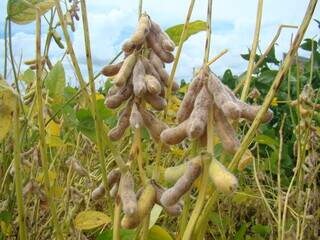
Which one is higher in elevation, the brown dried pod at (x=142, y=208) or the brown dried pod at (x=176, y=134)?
the brown dried pod at (x=176, y=134)

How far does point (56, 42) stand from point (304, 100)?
61 centimetres

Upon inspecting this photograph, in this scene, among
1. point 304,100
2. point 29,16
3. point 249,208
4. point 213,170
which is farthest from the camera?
point 249,208

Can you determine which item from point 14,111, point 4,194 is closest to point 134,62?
point 14,111

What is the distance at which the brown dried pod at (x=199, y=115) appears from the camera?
457 mm

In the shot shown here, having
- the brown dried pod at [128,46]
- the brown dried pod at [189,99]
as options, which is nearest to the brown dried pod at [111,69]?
the brown dried pod at [128,46]

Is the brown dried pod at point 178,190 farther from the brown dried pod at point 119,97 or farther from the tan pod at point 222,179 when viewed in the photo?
the brown dried pod at point 119,97

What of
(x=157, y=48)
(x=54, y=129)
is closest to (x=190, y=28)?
(x=157, y=48)

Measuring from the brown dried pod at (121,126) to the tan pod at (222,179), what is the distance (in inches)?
6.1

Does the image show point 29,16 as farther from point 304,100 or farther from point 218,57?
point 304,100

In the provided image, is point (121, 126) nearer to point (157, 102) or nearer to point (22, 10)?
point (157, 102)

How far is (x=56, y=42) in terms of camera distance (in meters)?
1.01

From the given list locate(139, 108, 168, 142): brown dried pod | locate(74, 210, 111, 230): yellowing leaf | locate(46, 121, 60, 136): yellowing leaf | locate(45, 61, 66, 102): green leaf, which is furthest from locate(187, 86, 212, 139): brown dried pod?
locate(46, 121, 60, 136): yellowing leaf

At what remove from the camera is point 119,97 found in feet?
1.89

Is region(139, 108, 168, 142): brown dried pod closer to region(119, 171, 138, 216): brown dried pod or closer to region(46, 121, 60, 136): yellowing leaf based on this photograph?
region(119, 171, 138, 216): brown dried pod
